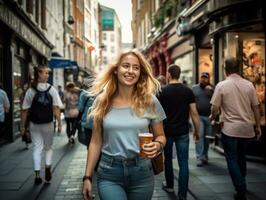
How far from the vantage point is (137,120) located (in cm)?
326

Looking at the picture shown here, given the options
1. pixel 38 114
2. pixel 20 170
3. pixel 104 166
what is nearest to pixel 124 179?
pixel 104 166

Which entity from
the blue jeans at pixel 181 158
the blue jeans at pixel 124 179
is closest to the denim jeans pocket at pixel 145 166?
the blue jeans at pixel 124 179

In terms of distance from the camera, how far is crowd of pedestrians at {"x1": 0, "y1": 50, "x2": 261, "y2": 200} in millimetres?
3240

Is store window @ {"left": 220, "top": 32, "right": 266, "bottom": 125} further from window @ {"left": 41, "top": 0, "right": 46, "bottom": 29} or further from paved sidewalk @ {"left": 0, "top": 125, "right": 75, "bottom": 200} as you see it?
window @ {"left": 41, "top": 0, "right": 46, "bottom": 29}

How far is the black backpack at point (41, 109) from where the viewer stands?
7.20 metres

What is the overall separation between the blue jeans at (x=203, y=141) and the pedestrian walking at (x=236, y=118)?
2.86 m

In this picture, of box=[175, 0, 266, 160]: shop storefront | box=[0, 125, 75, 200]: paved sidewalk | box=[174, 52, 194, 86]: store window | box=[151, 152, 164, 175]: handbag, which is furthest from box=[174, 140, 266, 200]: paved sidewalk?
box=[174, 52, 194, 86]: store window

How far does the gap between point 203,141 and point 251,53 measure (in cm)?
265

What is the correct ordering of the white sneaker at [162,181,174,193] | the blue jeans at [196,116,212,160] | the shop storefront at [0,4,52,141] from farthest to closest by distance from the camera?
the shop storefront at [0,4,52,141], the blue jeans at [196,116,212,160], the white sneaker at [162,181,174,193]

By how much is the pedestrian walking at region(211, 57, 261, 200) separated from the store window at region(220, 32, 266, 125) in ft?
14.2

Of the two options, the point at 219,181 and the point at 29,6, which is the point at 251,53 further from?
the point at 29,6

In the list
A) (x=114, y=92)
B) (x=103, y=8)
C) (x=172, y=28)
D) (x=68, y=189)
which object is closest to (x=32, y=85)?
(x=68, y=189)

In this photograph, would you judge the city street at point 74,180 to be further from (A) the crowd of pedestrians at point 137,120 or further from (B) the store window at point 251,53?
(B) the store window at point 251,53

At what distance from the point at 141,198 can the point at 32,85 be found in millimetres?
4448
